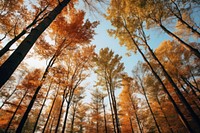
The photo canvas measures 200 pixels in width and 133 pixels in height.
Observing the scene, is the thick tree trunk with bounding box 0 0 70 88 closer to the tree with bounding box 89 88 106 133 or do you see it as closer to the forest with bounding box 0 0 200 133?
the forest with bounding box 0 0 200 133

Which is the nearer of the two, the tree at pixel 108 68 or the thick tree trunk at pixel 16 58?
the thick tree trunk at pixel 16 58

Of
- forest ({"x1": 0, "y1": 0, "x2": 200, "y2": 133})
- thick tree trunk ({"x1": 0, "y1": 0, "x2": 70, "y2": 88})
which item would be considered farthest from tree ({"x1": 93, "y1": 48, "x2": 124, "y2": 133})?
thick tree trunk ({"x1": 0, "y1": 0, "x2": 70, "y2": 88})

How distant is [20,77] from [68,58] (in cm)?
1380

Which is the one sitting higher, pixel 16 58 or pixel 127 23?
pixel 127 23

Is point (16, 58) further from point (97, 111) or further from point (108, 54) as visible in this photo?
point (97, 111)

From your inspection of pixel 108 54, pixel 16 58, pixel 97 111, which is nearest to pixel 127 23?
pixel 108 54

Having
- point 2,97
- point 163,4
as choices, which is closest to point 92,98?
point 2,97

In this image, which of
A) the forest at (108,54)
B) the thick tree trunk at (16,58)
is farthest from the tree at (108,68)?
the thick tree trunk at (16,58)

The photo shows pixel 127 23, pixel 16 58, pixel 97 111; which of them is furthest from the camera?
pixel 97 111

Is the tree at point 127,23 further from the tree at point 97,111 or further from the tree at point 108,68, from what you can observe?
the tree at point 97,111

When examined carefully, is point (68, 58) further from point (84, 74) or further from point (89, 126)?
point (89, 126)

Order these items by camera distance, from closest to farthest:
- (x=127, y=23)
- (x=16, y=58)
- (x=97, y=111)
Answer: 1. (x=16, y=58)
2. (x=127, y=23)
3. (x=97, y=111)

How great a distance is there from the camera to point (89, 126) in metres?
23.2

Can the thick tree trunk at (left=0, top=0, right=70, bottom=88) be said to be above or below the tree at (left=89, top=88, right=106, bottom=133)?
below
